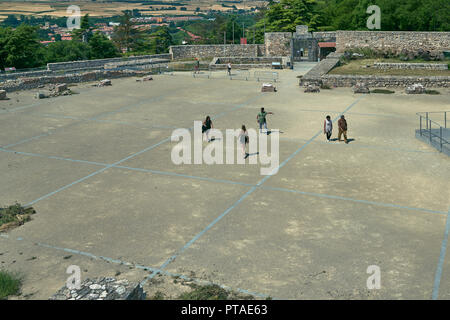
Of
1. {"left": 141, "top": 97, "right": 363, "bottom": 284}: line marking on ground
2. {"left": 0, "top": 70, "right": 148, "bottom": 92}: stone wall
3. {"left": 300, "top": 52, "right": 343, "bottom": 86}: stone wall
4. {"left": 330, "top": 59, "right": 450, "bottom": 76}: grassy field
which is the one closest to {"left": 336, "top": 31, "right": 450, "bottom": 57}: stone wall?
{"left": 300, "top": 52, "right": 343, "bottom": 86}: stone wall

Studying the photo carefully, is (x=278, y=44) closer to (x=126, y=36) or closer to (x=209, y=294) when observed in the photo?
(x=209, y=294)

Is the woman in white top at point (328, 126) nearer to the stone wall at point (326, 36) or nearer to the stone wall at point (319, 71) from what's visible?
the stone wall at point (319, 71)

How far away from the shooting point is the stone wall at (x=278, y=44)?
5522 centimetres

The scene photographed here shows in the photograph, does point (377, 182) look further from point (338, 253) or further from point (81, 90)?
point (81, 90)

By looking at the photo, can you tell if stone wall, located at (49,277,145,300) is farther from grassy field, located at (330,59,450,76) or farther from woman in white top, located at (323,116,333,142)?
grassy field, located at (330,59,450,76)

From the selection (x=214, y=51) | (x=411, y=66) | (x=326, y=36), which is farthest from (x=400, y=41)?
(x=214, y=51)

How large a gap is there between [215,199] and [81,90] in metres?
24.2

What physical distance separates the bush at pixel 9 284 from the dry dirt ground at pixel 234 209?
0.90ft

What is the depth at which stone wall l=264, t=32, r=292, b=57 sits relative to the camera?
55219mm

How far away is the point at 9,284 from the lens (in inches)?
374

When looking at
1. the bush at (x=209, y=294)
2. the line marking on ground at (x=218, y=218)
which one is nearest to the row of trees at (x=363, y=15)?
the line marking on ground at (x=218, y=218)

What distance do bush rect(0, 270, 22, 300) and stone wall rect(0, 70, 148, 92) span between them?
27.4 metres

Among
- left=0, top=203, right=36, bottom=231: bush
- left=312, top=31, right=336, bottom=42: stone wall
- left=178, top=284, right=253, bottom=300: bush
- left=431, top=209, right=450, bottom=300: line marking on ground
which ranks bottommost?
left=178, top=284, right=253, bottom=300: bush
